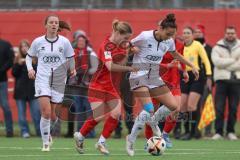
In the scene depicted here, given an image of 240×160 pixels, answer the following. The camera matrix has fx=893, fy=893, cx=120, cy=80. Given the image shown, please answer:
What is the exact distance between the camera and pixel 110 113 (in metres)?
13.6

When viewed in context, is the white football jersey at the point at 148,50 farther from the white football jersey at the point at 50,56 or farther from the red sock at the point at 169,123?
the red sock at the point at 169,123

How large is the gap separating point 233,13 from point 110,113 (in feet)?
25.2

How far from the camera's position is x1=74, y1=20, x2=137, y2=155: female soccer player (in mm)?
13234

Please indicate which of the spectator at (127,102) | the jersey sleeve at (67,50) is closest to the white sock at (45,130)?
the jersey sleeve at (67,50)

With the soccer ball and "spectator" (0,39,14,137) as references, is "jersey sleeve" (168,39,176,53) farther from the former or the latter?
"spectator" (0,39,14,137)

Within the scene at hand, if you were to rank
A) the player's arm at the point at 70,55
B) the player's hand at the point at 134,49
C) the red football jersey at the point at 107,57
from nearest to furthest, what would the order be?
the red football jersey at the point at 107,57
the player's hand at the point at 134,49
the player's arm at the point at 70,55

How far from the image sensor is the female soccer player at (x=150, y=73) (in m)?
13.5

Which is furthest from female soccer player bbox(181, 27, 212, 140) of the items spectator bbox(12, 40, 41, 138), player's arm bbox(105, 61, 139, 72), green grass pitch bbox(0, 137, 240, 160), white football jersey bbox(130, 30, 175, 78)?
player's arm bbox(105, 61, 139, 72)

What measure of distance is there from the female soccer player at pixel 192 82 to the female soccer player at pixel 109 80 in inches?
169

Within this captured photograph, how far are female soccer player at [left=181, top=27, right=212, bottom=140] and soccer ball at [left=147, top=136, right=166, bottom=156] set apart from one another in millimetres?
4755

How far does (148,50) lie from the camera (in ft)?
44.9

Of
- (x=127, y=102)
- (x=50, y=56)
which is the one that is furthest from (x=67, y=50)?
(x=127, y=102)

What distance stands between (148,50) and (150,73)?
44 cm

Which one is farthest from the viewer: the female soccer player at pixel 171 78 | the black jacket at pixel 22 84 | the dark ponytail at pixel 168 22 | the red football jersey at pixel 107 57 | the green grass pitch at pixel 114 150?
the black jacket at pixel 22 84
